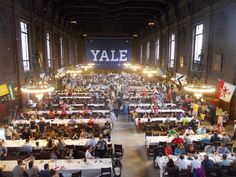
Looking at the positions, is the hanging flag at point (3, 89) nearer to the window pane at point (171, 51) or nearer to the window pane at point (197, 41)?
the window pane at point (197, 41)

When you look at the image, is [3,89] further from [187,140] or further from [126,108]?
[126,108]

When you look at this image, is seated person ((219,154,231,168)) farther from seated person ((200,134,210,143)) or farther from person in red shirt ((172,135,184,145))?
seated person ((200,134,210,143))

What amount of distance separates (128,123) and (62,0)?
1213cm

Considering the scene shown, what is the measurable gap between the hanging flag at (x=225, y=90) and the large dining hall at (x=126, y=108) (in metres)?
0.05

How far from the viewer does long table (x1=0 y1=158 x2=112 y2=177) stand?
8359mm

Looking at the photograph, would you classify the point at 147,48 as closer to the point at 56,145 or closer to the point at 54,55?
the point at 54,55

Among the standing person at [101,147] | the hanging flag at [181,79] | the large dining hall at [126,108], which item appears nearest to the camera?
the large dining hall at [126,108]

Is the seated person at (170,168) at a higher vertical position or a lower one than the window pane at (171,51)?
lower

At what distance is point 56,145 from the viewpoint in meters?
10.1

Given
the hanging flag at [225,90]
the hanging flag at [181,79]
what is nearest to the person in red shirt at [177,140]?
the hanging flag at [225,90]

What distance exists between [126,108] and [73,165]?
415 inches

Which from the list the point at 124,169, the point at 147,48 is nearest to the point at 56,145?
the point at 124,169

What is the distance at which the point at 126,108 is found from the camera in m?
18.9

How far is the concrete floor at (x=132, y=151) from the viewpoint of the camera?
991 cm
